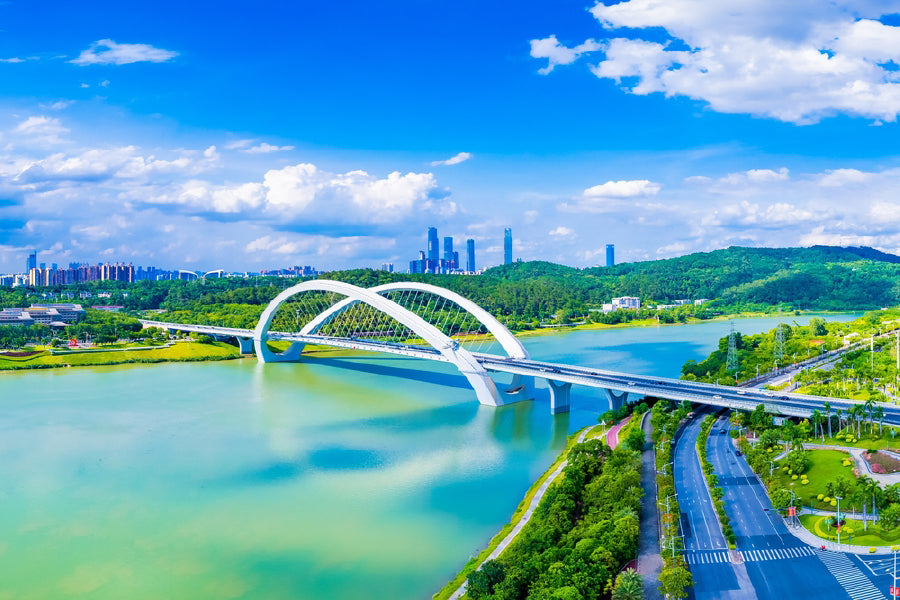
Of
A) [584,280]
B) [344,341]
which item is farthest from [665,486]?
[584,280]

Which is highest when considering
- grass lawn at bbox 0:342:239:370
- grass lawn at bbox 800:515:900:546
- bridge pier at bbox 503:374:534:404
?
grass lawn at bbox 0:342:239:370

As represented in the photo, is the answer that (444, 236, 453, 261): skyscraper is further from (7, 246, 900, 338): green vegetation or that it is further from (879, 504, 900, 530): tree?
(879, 504, 900, 530): tree

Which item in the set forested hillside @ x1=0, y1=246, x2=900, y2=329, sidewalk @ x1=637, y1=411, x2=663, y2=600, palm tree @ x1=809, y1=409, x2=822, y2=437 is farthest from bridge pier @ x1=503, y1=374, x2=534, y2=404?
forested hillside @ x1=0, y1=246, x2=900, y2=329

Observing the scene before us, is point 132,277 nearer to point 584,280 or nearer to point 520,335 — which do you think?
point 584,280

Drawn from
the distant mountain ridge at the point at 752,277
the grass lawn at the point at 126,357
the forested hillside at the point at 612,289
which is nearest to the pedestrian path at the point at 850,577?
the grass lawn at the point at 126,357

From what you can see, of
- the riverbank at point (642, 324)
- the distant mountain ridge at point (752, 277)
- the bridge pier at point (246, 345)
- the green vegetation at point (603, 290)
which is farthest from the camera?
the distant mountain ridge at point (752, 277)

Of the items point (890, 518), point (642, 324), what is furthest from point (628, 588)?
point (642, 324)

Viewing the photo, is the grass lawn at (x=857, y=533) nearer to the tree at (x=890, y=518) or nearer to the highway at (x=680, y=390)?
the tree at (x=890, y=518)

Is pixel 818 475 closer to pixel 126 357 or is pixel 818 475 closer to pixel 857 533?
pixel 857 533
